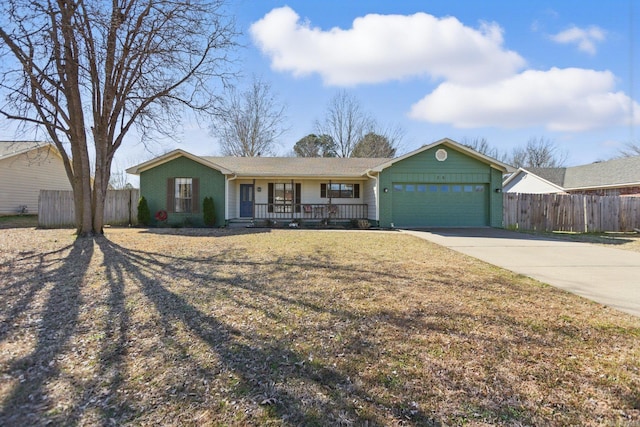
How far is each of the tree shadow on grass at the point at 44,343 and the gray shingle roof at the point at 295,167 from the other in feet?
33.2

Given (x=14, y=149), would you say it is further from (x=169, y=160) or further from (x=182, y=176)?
(x=182, y=176)

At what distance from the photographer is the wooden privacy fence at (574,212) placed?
15.1 meters

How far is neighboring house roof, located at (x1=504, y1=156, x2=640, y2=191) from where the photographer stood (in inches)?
793

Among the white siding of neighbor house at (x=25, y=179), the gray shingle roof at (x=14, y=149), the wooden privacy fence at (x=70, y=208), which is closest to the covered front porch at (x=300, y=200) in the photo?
the wooden privacy fence at (x=70, y=208)

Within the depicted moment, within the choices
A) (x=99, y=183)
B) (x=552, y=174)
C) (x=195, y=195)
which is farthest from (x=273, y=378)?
(x=552, y=174)

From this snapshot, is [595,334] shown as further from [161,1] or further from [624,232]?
[624,232]

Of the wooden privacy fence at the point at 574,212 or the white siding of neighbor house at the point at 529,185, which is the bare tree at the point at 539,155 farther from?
the wooden privacy fence at the point at 574,212

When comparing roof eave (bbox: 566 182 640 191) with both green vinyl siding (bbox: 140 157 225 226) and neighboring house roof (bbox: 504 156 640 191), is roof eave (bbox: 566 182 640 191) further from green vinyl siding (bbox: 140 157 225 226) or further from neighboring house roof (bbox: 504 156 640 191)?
green vinyl siding (bbox: 140 157 225 226)

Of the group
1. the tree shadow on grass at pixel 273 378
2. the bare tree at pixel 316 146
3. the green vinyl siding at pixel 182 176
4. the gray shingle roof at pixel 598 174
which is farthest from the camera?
the bare tree at pixel 316 146

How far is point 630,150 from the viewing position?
123ft

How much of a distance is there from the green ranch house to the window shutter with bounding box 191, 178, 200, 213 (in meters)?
0.05

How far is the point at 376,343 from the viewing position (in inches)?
128

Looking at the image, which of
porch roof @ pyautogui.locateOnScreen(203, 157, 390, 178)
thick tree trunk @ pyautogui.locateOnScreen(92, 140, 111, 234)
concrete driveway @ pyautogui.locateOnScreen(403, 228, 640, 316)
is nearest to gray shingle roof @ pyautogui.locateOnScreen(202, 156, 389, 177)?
porch roof @ pyautogui.locateOnScreen(203, 157, 390, 178)

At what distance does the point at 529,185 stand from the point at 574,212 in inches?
540
